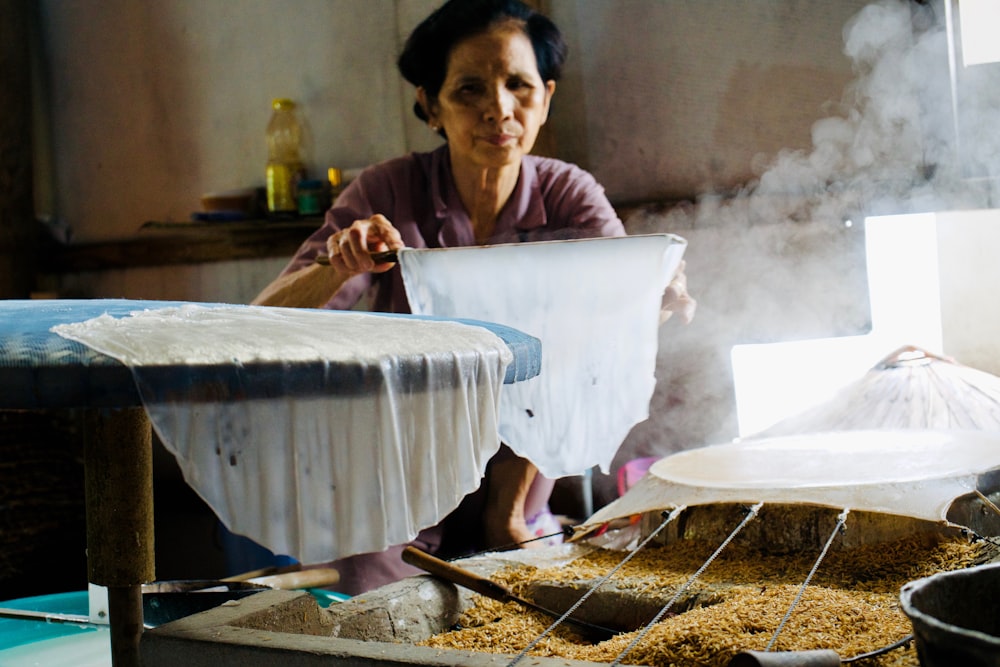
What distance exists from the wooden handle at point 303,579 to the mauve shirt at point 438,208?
2.94ft

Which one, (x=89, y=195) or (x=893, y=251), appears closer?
(x=893, y=251)

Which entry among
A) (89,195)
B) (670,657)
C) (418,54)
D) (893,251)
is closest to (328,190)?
(418,54)

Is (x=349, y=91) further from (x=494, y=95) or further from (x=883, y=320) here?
(x=883, y=320)

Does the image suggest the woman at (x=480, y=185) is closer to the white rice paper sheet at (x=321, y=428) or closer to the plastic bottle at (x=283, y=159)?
the plastic bottle at (x=283, y=159)

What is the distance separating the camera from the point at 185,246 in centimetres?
488

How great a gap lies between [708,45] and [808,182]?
69cm

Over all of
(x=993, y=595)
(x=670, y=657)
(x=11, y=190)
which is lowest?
(x=670, y=657)

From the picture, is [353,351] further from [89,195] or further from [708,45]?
[89,195]

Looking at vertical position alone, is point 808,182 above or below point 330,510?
above

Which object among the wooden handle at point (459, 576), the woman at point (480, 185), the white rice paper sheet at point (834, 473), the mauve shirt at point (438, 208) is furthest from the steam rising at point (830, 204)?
the wooden handle at point (459, 576)

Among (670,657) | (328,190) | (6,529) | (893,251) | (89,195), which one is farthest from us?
(89,195)

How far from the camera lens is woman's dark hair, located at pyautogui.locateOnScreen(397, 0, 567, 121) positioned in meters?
3.21

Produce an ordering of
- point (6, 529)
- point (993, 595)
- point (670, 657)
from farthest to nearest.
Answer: point (6, 529) → point (670, 657) → point (993, 595)

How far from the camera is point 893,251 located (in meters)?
3.69
